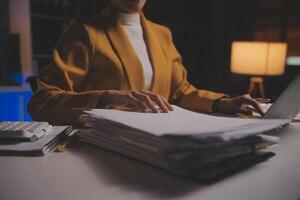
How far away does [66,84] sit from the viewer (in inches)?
37.3

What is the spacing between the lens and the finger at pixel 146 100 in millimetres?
679

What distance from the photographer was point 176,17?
3.42 metres

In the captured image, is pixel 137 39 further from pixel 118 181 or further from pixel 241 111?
pixel 118 181

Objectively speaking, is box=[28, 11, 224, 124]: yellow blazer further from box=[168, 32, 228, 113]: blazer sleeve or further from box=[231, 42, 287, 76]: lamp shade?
box=[231, 42, 287, 76]: lamp shade

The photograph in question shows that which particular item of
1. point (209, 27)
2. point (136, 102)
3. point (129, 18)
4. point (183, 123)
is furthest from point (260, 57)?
point (183, 123)

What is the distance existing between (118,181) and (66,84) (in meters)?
0.55

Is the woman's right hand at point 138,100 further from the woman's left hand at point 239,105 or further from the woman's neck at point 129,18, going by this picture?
the woman's neck at point 129,18

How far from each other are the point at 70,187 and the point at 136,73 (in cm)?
67

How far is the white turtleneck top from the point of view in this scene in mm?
1142

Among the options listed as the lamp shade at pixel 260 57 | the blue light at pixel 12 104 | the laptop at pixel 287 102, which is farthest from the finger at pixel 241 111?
the blue light at pixel 12 104

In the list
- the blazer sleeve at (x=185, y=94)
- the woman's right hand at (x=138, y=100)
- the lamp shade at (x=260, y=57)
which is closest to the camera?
the woman's right hand at (x=138, y=100)

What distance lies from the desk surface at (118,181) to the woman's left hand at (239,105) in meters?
0.37

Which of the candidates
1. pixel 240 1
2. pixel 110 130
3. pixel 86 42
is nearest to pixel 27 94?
pixel 86 42

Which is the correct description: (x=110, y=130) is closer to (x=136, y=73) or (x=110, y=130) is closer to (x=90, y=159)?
(x=90, y=159)
